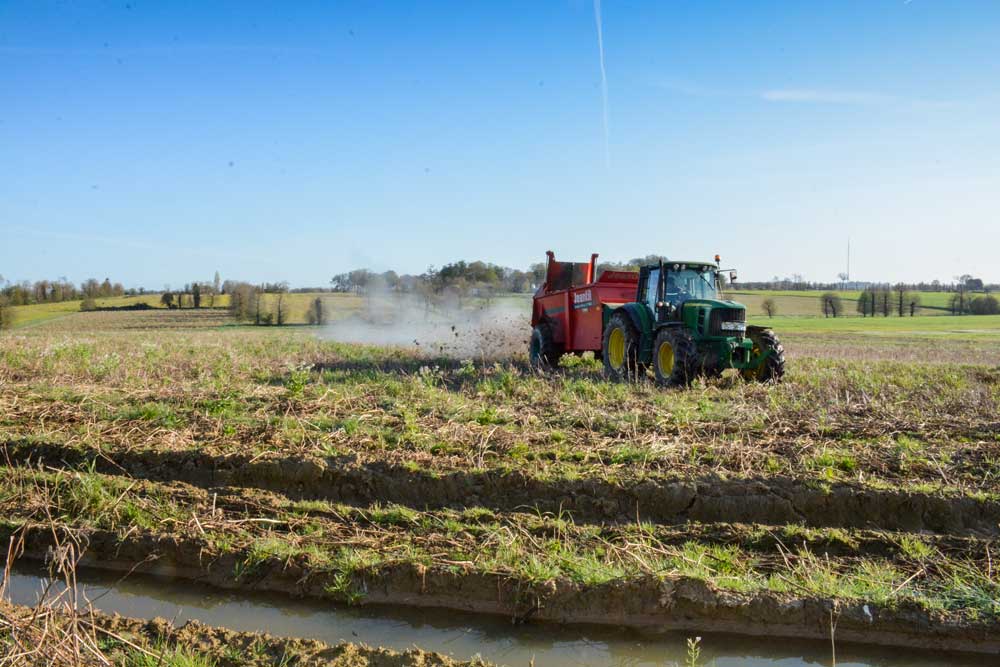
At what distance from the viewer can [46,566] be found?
584 centimetres

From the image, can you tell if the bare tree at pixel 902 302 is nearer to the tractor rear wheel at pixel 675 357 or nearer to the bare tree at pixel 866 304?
the bare tree at pixel 866 304

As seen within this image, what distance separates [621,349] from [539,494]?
708 cm

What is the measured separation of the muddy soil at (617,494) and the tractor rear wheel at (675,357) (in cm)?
484

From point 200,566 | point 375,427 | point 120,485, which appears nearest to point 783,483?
point 375,427

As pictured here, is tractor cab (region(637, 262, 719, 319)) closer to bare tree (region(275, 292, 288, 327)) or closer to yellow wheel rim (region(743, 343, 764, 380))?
yellow wheel rim (region(743, 343, 764, 380))

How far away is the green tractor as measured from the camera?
11.7 meters

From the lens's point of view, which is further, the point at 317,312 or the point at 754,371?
the point at 317,312

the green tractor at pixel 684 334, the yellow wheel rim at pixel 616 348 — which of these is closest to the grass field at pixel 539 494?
the green tractor at pixel 684 334

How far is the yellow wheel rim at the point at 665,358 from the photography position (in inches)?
474

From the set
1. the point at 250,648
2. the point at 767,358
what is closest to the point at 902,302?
the point at 767,358

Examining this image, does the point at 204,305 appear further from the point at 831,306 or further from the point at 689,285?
the point at 831,306

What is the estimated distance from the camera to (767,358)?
39.7ft

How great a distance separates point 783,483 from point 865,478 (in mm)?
807

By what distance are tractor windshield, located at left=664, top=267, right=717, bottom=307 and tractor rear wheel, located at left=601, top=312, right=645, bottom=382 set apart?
2.92ft
